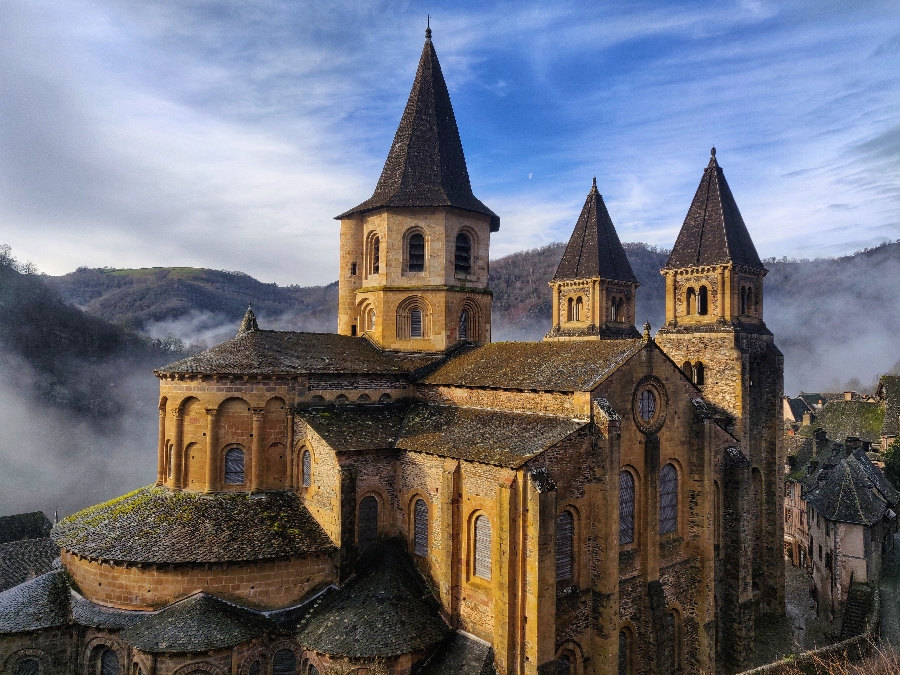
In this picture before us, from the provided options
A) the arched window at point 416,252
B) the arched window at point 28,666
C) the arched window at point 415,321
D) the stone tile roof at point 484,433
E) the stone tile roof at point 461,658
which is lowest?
the arched window at point 28,666

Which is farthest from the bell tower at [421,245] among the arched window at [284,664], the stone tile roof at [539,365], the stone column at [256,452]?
the arched window at [284,664]

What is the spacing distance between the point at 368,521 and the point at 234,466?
533 cm

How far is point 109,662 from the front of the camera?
1805 centimetres

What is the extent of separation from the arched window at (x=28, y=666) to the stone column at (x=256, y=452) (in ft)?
25.7

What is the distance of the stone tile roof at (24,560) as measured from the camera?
27.5 metres

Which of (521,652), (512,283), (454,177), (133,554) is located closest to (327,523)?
(133,554)

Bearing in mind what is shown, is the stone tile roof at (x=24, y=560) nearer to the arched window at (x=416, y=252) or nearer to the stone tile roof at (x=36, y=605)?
the stone tile roof at (x=36, y=605)

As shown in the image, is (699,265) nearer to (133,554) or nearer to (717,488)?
(717,488)

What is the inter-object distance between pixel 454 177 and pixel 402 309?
269 inches

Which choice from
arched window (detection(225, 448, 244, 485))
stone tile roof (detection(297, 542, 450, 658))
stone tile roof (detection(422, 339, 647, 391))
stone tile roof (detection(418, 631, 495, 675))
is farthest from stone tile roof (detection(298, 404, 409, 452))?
stone tile roof (detection(418, 631, 495, 675))

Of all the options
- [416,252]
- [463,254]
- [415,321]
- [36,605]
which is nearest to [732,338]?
[463,254]

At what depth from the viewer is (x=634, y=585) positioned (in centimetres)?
1850

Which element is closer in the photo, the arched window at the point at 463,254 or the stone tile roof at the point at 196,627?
the stone tile roof at the point at 196,627

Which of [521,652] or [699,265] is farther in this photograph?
[699,265]
